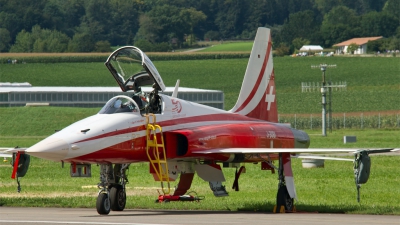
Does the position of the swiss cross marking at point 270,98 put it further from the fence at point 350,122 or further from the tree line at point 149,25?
the tree line at point 149,25

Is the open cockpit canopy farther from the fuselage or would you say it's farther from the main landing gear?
the main landing gear

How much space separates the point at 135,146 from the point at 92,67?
9994 cm

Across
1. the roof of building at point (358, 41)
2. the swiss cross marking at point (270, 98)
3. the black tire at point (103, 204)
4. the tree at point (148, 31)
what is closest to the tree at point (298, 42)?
the roof of building at point (358, 41)

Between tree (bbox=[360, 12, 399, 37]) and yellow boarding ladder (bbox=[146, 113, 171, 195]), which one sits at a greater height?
tree (bbox=[360, 12, 399, 37])

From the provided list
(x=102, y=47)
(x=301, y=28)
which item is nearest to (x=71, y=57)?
(x=102, y=47)

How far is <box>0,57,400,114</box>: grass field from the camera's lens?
312ft

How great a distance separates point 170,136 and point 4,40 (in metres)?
141

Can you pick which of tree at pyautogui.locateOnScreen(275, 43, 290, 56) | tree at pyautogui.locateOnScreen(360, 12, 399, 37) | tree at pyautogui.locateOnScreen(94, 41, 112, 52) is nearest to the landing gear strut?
tree at pyautogui.locateOnScreen(94, 41, 112, 52)

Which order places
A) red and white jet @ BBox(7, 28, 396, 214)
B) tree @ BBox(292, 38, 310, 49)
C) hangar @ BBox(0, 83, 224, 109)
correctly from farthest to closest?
tree @ BBox(292, 38, 310, 49), hangar @ BBox(0, 83, 224, 109), red and white jet @ BBox(7, 28, 396, 214)

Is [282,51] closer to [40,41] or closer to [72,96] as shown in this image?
[40,41]

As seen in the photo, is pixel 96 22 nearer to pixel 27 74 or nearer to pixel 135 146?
pixel 27 74

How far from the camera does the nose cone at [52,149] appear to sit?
54.4ft

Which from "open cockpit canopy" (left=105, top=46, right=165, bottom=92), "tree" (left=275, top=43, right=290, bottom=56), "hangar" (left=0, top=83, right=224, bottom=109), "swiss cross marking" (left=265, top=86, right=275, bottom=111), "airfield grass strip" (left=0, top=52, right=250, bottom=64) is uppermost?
"tree" (left=275, top=43, right=290, bottom=56)

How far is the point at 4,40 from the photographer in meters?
155
